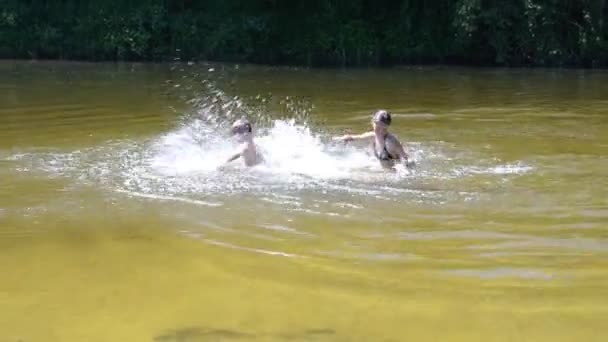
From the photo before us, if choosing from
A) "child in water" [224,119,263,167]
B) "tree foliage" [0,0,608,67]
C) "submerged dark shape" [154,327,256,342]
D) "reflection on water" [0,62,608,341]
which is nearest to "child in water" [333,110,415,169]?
"reflection on water" [0,62,608,341]

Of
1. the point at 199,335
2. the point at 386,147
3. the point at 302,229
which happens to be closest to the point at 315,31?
the point at 386,147

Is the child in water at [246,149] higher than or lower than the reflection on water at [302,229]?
higher

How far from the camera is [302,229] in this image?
718 cm

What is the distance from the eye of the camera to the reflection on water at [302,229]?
17.1 ft

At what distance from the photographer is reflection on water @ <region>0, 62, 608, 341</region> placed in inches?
205

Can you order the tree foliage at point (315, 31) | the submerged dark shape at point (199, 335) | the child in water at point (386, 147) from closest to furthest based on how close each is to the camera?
the submerged dark shape at point (199, 335) → the child in water at point (386, 147) → the tree foliage at point (315, 31)

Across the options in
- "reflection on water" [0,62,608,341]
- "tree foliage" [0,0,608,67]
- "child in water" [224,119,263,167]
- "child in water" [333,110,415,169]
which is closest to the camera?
"reflection on water" [0,62,608,341]

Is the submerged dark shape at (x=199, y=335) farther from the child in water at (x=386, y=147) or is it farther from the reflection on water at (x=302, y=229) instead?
the child in water at (x=386, y=147)

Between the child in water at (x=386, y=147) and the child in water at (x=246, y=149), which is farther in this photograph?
the child in water at (x=246, y=149)

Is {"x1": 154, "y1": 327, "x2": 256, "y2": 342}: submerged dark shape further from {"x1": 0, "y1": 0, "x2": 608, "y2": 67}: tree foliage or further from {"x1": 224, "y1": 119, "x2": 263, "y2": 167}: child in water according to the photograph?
{"x1": 0, "y1": 0, "x2": 608, "y2": 67}: tree foliage

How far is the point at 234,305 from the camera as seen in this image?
5.42 metres

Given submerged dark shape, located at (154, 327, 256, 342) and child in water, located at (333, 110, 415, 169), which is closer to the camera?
submerged dark shape, located at (154, 327, 256, 342)

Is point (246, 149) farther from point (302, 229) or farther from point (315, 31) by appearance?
point (315, 31)

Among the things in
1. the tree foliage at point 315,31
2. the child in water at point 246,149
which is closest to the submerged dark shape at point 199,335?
the child in water at point 246,149
